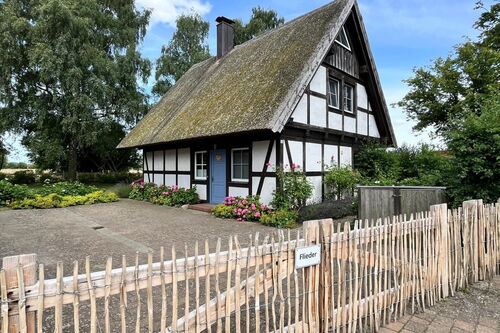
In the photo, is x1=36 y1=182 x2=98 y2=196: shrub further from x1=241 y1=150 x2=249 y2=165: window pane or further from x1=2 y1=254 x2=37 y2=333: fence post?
x1=2 y1=254 x2=37 y2=333: fence post

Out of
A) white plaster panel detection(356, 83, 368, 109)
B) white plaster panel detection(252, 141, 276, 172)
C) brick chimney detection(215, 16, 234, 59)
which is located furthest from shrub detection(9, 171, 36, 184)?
white plaster panel detection(356, 83, 368, 109)

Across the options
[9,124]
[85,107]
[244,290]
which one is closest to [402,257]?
[244,290]

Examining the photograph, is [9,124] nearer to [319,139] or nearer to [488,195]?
[319,139]

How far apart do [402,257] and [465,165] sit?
124 inches

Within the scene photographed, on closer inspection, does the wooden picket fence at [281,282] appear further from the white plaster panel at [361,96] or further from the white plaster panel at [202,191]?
the white plaster panel at [361,96]

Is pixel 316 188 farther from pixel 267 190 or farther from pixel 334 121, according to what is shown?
pixel 334 121

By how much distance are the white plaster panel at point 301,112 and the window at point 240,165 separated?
203 centimetres

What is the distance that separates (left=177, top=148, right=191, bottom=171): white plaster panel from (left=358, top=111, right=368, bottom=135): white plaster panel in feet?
24.1

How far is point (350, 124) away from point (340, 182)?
123 inches

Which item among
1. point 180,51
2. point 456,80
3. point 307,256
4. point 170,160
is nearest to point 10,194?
point 170,160

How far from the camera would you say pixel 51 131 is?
1986 centimetres

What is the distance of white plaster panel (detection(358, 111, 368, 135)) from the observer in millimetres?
12508

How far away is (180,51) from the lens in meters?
26.7

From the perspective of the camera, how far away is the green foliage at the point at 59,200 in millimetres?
11492
